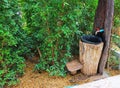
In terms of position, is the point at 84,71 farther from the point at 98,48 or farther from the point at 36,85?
the point at 36,85

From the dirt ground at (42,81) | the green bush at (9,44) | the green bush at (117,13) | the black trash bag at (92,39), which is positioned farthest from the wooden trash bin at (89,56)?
the green bush at (9,44)

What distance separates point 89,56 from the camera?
3.02 meters

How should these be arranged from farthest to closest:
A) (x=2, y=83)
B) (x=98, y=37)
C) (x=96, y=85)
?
(x=98, y=37)
(x=2, y=83)
(x=96, y=85)

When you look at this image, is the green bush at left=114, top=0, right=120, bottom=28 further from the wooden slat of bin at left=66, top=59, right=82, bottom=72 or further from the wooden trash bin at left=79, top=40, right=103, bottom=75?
the wooden slat of bin at left=66, top=59, right=82, bottom=72

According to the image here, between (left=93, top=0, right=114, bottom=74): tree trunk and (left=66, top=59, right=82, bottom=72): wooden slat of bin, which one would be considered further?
(left=66, top=59, right=82, bottom=72): wooden slat of bin

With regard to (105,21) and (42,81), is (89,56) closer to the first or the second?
(105,21)

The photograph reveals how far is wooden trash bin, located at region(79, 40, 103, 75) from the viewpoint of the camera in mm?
2941

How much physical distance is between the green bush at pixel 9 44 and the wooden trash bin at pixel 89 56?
1.07 m

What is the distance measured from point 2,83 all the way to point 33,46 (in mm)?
996

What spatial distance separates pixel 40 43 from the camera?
11.0 ft

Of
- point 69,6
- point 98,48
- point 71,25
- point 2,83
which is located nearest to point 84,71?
point 98,48

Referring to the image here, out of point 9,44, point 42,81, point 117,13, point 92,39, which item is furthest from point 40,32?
point 117,13

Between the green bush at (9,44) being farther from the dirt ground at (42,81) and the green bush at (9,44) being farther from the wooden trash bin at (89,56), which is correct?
the wooden trash bin at (89,56)

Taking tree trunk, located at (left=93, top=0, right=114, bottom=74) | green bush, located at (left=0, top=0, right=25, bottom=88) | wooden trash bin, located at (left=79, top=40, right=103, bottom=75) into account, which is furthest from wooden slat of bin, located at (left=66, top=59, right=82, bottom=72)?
green bush, located at (left=0, top=0, right=25, bottom=88)
